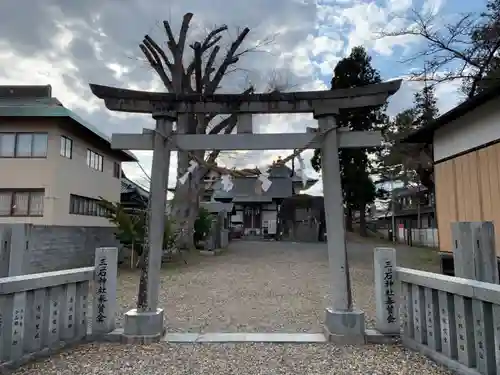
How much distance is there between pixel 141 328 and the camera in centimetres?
468

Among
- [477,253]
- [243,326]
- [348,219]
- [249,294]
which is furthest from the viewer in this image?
[348,219]

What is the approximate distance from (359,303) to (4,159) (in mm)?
13540

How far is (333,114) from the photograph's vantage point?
5.05 m

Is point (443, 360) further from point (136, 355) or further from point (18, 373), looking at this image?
point (18, 373)

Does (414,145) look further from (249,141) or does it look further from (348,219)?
(249,141)

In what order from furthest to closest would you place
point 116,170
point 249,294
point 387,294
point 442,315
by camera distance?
point 116,170 → point 249,294 → point 387,294 → point 442,315

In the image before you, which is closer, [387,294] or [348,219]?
[387,294]

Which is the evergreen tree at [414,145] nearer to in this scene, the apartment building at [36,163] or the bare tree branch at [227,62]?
the bare tree branch at [227,62]

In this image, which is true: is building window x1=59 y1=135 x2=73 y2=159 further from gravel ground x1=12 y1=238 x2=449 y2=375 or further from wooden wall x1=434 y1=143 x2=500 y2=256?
wooden wall x1=434 y1=143 x2=500 y2=256

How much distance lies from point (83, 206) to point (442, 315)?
15704 mm

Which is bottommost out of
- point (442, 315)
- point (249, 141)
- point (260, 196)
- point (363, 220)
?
point (442, 315)

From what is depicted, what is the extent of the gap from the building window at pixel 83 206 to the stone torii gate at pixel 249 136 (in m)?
11.0

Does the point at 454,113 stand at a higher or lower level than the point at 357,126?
lower

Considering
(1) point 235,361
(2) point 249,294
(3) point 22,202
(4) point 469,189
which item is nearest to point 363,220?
(4) point 469,189
